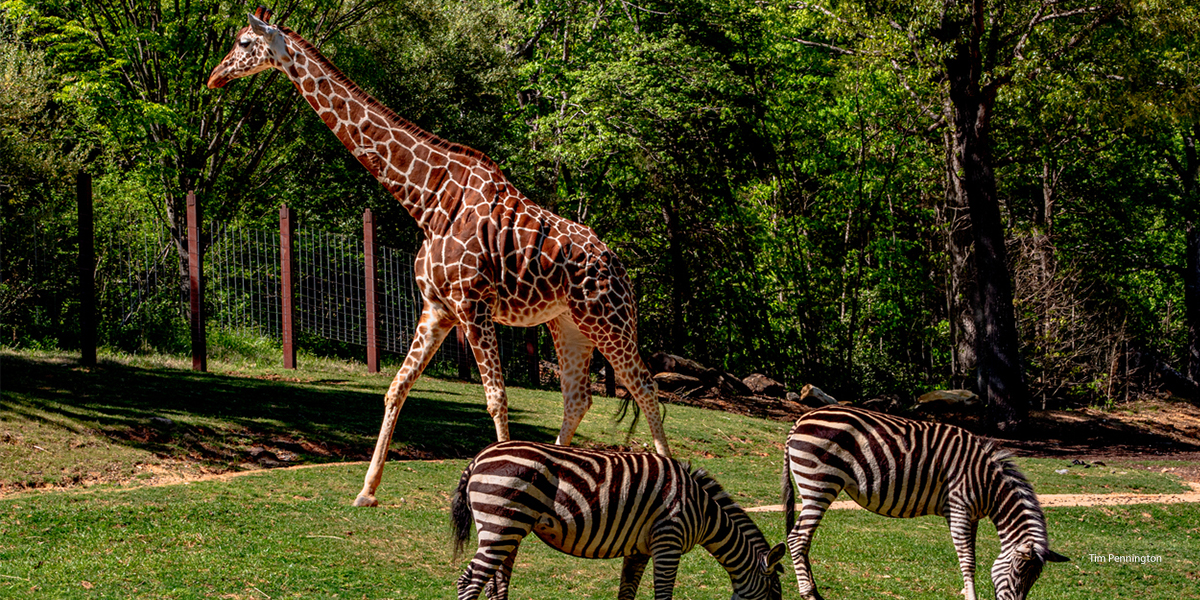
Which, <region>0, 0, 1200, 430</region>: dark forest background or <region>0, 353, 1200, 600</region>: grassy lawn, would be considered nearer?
<region>0, 353, 1200, 600</region>: grassy lawn

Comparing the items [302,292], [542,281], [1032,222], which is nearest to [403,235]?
[302,292]

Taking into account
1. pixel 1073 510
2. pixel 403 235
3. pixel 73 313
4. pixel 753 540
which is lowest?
pixel 1073 510

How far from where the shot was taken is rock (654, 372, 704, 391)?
24422mm

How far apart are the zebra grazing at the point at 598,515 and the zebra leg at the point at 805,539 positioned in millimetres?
818

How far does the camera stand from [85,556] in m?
8.69

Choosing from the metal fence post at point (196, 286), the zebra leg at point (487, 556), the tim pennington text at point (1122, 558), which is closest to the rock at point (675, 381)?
the metal fence post at point (196, 286)

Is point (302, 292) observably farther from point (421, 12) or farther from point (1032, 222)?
point (1032, 222)

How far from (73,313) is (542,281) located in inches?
605

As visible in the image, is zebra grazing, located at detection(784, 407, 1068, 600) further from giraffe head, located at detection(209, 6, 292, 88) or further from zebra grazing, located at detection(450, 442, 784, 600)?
giraffe head, located at detection(209, 6, 292, 88)

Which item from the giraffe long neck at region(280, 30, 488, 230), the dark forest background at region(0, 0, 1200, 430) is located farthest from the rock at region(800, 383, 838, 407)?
the giraffe long neck at region(280, 30, 488, 230)

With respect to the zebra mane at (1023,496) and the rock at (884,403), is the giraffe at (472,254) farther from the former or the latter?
the rock at (884,403)

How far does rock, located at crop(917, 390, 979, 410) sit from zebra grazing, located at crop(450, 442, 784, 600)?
19.6m

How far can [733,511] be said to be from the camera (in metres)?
6.20

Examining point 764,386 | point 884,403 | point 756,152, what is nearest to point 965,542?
point 764,386
